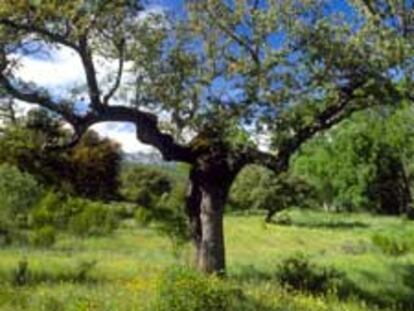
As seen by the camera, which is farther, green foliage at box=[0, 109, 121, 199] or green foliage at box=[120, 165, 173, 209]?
green foliage at box=[120, 165, 173, 209]

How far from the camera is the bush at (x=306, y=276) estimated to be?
A: 18402mm

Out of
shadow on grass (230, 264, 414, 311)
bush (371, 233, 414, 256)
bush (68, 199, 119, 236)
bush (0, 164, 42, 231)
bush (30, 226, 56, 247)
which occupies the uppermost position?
bush (0, 164, 42, 231)

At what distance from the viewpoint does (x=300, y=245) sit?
39.1m

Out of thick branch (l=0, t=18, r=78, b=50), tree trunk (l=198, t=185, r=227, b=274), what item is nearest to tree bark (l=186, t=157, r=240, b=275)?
tree trunk (l=198, t=185, r=227, b=274)

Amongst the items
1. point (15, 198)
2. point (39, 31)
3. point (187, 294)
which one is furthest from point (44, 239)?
point (187, 294)

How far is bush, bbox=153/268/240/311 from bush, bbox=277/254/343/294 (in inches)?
267

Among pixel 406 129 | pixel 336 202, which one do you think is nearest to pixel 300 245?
pixel 406 129

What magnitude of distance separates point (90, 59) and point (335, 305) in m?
6.81

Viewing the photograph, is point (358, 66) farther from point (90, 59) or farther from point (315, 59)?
point (90, 59)

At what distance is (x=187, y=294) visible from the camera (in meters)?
10.9

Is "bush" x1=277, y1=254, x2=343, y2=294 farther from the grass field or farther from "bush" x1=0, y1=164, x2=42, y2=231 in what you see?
"bush" x1=0, y1=164, x2=42, y2=231

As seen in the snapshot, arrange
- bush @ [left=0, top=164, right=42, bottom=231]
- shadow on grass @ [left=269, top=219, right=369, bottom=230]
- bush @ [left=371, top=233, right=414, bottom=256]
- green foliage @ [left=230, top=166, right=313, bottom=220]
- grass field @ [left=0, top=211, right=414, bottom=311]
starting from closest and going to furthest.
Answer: grass field @ [left=0, top=211, right=414, bottom=311] → bush @ [left=371, top=233, right=414, bottom=256] → bush @ [left=0, top=164, right=42, bottom=231] → shadow on grass @ [left=269, top=219, right=369, bottom=230] → green foliage @ [left=230, top=166, right=313, bottom=220]

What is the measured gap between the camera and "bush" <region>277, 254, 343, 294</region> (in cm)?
1840

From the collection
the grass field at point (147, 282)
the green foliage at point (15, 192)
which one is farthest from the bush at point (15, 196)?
the grass field at point (147, 282)
